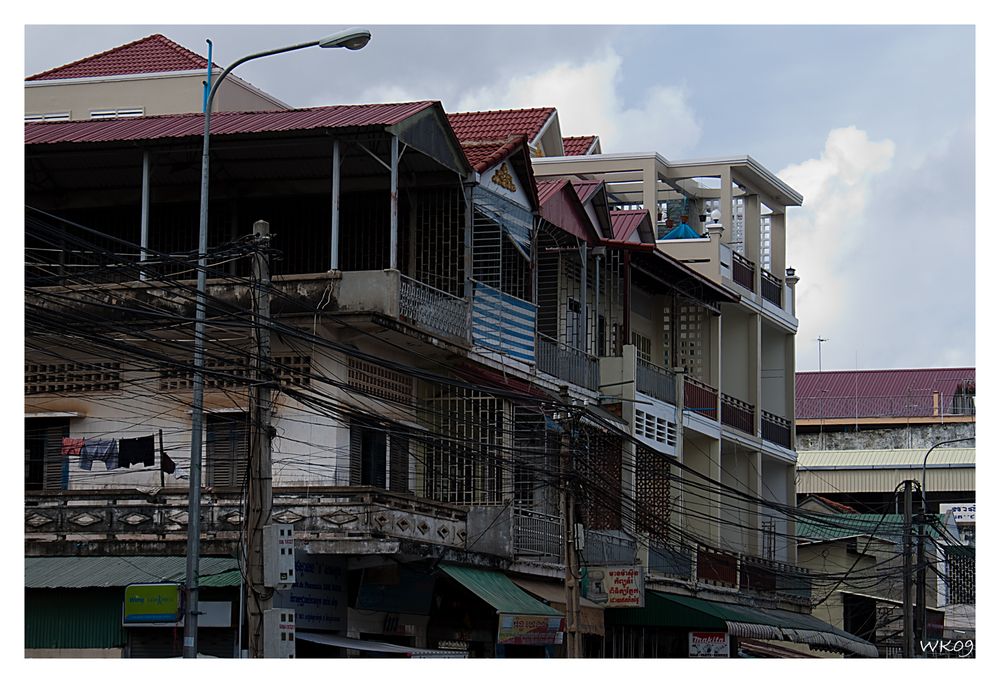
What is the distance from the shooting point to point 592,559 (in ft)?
88.6

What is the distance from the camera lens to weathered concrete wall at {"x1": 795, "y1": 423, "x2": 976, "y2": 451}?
5819 cm

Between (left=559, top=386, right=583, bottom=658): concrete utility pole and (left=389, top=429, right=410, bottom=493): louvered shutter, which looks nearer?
(left=559, top=386, right=583, bottom=658): concrete utility pole

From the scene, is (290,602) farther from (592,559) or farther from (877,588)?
(877,588)

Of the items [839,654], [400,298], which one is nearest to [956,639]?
[839,654]

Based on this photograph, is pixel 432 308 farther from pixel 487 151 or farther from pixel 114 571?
pixel 114 571

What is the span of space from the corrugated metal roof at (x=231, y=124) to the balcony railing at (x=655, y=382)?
27.7 feet

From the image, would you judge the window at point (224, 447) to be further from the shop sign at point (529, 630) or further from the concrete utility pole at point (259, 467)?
the concrete utility pole at point (259, 467)

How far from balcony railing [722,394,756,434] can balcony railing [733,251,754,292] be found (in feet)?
8.45

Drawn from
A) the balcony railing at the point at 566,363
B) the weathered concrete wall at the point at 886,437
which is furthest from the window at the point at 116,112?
the weathered concrete wall at the point at 886,437

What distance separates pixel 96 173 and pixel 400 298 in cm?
551

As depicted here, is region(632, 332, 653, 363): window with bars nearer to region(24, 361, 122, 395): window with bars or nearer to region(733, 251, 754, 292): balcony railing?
region(733, 251, 754, 292): balcony railing

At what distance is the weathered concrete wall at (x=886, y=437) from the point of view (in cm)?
5819

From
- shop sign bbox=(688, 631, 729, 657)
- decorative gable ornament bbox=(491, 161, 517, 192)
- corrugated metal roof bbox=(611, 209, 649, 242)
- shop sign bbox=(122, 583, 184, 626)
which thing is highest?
corrugated metal roof bbox=(611, 209, 649, 242)

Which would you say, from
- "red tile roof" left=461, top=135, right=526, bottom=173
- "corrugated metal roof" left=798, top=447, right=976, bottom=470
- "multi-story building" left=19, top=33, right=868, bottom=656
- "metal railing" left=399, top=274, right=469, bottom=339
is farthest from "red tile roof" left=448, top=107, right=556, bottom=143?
"corrugated metal roof" left=798, top=447, right=976, bottom=470
